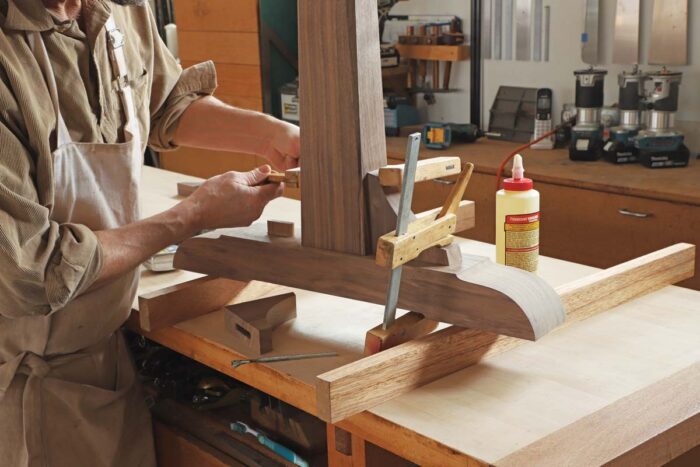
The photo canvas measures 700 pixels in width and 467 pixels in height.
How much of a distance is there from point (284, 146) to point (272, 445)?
0.65 meters

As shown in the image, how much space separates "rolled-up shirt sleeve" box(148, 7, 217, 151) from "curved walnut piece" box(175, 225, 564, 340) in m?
0.53

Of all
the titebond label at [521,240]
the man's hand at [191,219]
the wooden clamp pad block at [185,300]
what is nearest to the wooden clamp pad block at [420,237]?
the titebond label at [521,240]

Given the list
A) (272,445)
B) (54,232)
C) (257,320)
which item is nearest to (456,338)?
(257,320)

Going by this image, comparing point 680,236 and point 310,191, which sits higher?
point 310,191

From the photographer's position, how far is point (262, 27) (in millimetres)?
4559

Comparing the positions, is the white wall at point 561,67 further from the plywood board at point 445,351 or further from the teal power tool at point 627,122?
the plywood board at point 445,351

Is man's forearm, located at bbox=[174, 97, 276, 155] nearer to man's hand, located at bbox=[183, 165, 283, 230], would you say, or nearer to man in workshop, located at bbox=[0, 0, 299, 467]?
man in workshop, located at bbox=[0, 0, 299, 467]

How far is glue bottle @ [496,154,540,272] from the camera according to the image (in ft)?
5.41

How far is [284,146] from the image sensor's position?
2018 millimetres

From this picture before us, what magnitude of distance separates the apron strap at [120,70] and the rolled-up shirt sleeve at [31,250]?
0.29 m

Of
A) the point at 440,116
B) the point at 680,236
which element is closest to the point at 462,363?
the point at 680,236

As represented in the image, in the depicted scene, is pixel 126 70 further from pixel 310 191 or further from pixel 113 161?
pixel 310 191

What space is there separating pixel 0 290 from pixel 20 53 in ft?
1.28

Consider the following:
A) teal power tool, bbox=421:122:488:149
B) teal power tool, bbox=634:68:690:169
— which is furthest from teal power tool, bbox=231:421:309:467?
teal power tool, bbox=421:122:488:149
